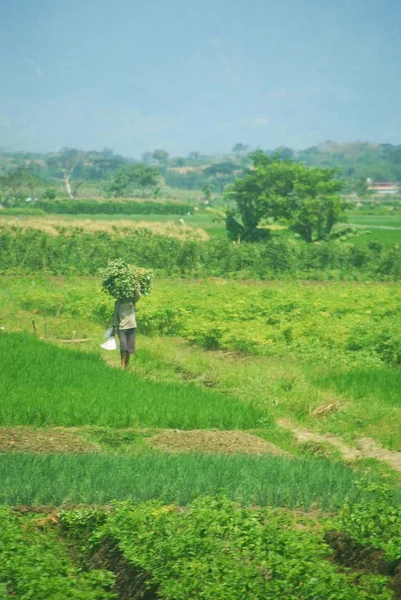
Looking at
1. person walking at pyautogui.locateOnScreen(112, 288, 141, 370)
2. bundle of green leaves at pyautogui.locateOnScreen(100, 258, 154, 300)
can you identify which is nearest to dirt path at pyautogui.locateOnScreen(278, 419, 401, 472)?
person walking at pyautogui.locateOnScreen(112, 288, 141, 370)

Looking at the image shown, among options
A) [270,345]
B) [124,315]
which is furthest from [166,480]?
[270,345]

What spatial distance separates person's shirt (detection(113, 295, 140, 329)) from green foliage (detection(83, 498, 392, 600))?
28.7 feet

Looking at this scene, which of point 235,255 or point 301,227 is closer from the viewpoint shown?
point 235,255

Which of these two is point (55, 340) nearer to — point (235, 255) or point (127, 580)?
point (127, 580)

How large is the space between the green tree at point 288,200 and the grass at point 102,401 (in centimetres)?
3493

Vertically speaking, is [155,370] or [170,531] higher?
[170,531]

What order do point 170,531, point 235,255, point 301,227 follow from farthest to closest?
point 301,227
point 235,255
point 170,531

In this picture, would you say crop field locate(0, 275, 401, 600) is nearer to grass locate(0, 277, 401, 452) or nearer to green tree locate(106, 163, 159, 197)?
grass locate(0, 277, 401, 452)

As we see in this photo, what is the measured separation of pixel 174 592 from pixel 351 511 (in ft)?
6.58

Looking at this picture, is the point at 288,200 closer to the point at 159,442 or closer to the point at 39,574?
the point at 159,442

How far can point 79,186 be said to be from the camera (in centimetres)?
13438

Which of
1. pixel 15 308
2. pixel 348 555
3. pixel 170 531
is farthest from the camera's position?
pixel 15 308

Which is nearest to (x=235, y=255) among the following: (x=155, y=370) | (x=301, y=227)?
(x=301, y=227)

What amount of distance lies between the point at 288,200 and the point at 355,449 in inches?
1589
